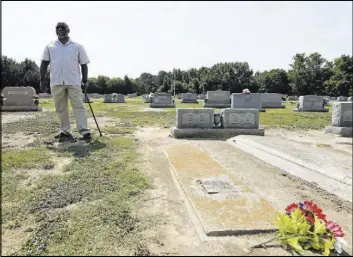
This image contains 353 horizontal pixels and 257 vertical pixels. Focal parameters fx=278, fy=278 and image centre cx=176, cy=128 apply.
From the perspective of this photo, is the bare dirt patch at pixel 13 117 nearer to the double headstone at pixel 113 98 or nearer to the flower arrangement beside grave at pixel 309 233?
the flower arrangement beside grave at pixel 309 233

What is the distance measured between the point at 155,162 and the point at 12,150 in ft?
8.53

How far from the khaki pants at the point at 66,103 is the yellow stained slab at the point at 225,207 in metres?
2.69

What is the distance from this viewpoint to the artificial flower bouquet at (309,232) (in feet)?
6.48

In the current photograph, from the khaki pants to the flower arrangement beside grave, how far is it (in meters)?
4.54

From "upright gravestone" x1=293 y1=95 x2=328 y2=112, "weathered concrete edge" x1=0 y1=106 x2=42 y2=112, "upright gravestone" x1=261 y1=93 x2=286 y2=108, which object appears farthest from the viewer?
"upright gravestone" x1=261 y1=93 x2=286 y2=108

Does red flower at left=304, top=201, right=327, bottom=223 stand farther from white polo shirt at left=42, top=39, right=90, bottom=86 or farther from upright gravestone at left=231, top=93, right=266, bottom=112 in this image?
upright gravestone at left=231, top=93, right=266, bottom=112

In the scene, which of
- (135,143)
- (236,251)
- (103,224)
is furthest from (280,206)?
(135,143)

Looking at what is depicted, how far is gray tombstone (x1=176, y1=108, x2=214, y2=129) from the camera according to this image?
24.8 feet

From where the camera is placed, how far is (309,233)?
203 cm

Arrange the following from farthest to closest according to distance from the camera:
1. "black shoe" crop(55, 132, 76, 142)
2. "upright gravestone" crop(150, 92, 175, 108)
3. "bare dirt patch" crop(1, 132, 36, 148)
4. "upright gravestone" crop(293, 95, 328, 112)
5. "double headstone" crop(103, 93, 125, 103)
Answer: "double headstone" crop(103, 93, 125, 103)
"upright gravestone" crop(150, 92, 175, 108)
"upright gravestone" crop(293, 95, 328, 112)
"black shoe" crop(55, 132, 76, 142)
"bare dirt patch" crop(1, 132, 36, 148)

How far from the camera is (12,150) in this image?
194 inches

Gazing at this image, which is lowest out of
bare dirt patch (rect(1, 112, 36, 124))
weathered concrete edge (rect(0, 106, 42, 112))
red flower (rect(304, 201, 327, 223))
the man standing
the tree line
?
red flower (rect(304, 201, 327, 223))

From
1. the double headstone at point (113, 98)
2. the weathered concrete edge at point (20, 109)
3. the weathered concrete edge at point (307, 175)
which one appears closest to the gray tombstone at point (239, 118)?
the weathered concrete edge at point (307, 175)

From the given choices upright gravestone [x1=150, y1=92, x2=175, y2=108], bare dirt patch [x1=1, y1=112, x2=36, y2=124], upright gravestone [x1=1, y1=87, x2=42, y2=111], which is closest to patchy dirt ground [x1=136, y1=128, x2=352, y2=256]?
bare dirt patch [x1=1, y1=112, x2=36, y2=124]
